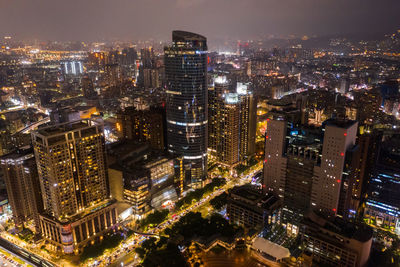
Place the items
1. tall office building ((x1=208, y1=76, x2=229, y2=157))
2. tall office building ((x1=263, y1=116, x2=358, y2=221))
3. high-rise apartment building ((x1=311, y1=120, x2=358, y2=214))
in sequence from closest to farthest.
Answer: high-rise apartment building ((x1=311, y1=120, x2=358, y2=214)) < tall office building ((x1=263, y1=116, x2=358, y2=221)) < tall office building ((x1=208, y1=76, x2=229, y2=157))

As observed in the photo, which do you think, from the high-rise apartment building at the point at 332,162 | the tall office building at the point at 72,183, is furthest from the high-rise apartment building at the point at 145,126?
the high-rise apartment building at the point at 332,162

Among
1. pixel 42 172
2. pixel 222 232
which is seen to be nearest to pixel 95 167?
pixel 42 172

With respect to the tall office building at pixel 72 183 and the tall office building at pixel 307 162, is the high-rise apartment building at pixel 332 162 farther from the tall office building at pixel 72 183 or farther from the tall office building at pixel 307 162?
the tall office building at pixel 72 183

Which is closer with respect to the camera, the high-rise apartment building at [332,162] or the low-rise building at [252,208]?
the high-rise apartment building at [332,162]

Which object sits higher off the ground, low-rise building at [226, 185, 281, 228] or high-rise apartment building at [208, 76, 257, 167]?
high-rise apartment building at [208, 76, 257, 167]

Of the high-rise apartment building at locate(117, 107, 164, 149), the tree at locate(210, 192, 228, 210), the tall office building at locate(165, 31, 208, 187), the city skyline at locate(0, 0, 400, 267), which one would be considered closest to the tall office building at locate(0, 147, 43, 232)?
the city skyline at locate(0, 0, 400, 267)

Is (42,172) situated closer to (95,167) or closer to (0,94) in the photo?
(95,167)

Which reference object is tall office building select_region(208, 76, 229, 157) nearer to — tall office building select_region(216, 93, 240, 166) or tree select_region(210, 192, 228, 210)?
tall office building select_region(216, 93, 240, 166)
